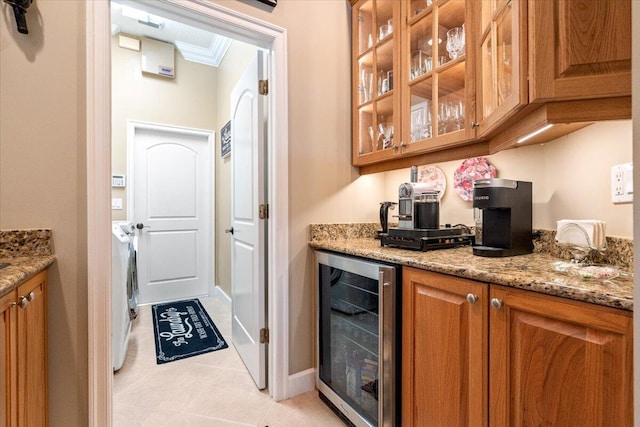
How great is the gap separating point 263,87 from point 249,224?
878mm

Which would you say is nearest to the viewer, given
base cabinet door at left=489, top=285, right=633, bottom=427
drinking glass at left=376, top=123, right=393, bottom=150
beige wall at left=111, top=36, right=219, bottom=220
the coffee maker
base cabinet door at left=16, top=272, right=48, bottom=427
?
base cabinet door at left=489, top=285, right=633, bottom=427

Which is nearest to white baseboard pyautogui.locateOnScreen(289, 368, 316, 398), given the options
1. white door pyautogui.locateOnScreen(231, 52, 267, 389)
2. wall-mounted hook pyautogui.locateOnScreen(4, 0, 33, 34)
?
white door pyautogui.locateOnScreen(231, 52, 267, 389)

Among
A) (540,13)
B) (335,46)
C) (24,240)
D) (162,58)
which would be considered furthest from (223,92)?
(540,13)

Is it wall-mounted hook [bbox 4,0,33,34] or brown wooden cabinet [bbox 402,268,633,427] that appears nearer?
brown wooden cabinet [bbox 402,268,633,427]

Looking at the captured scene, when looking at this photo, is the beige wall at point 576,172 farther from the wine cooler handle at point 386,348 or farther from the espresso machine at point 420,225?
the wine cooler handle at point 386,348

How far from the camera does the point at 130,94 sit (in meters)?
3.35

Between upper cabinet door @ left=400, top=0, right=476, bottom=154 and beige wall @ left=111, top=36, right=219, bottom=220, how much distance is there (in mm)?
2901

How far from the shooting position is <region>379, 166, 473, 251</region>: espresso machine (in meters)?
1.42

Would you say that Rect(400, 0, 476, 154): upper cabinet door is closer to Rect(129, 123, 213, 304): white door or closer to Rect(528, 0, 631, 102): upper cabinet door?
Rect(528, 0, 631, 102): upper cabinet door

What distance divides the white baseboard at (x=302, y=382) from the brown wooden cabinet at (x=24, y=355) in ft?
3.70

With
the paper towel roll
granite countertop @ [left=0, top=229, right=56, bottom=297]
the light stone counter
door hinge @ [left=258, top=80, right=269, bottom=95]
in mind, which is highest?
door hinge @ [left=258, top=80, right=269, bottom=95]

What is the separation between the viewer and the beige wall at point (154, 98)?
3303 millimetres

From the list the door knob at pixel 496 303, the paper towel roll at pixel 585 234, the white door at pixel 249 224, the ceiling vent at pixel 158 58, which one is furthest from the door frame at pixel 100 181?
the ceiling vent at pixel 158 58

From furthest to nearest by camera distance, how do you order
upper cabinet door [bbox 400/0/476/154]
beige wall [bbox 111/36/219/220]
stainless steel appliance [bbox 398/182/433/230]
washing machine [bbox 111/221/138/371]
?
beige wall [bbox 111/36/219/220] < washing machine [bbox 111/221/138/371] < stainless steel appliance [bbox 398/182/433/230] < upper cabinet door [bbox 400/0/476/154]
